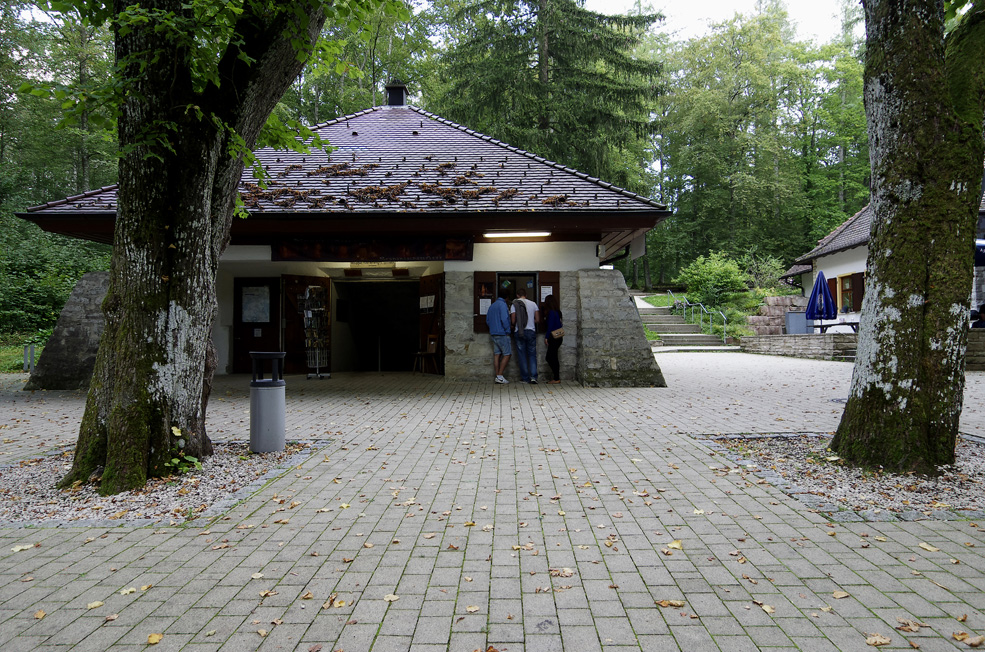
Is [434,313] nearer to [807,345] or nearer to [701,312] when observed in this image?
[807,345]

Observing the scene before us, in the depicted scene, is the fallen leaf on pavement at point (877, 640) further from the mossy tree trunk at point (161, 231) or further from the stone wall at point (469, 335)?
the stone wall at point (469, 335)

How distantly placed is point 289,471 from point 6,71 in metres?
28.1

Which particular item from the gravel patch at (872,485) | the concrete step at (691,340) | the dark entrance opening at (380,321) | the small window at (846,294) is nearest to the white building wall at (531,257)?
the dark entrance opening at (380,321)

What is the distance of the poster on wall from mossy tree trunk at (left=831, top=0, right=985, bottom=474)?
12.9 m

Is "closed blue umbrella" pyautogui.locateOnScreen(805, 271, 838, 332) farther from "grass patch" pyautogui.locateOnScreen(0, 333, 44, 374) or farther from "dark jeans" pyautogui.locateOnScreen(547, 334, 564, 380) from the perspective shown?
"grass patch" pyautogui.locateOnScreen(0, 333, 44, 374)

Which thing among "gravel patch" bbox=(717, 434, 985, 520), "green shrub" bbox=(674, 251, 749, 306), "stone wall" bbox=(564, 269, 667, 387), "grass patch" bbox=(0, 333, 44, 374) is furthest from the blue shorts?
"green shrub" bbox=(674, 251, 749, 306)

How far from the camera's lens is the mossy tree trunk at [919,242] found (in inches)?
180

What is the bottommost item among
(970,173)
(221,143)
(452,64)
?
(970,173)

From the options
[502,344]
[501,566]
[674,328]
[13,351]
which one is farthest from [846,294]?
[13,351]

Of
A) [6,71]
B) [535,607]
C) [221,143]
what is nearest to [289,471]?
[221,143]

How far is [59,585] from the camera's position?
9.81 feet

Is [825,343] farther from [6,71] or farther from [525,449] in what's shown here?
[6,71]

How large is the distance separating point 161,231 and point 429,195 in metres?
7.15

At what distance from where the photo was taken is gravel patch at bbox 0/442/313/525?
4.03m
